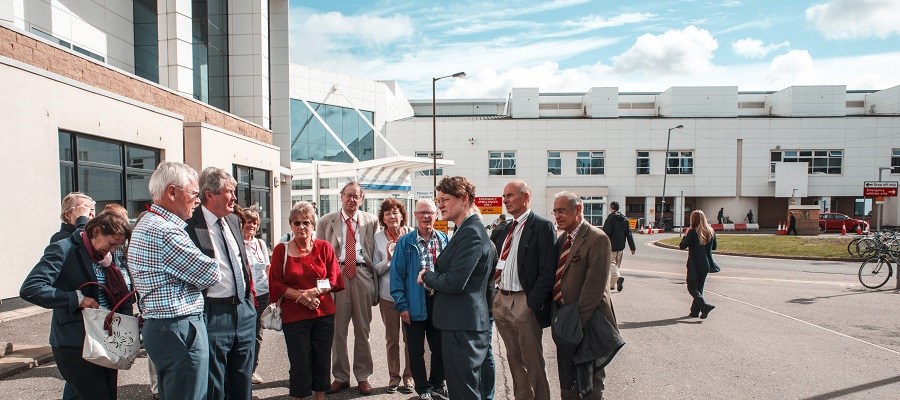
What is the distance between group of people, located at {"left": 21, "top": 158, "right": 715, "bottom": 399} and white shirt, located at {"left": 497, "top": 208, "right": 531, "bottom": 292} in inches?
0.5

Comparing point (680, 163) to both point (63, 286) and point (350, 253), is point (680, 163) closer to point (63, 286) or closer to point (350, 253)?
point (350, 253)

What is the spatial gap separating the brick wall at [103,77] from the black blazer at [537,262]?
856 cm

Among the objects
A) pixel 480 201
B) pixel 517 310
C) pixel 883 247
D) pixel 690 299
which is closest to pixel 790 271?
pixel 883 247

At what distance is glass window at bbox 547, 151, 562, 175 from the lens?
46.2m

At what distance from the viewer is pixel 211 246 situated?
311 centimetres

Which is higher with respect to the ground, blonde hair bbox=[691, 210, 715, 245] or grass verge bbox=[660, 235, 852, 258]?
blonde hair bbox=[691, 210, 715, 245]

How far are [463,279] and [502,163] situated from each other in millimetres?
43066

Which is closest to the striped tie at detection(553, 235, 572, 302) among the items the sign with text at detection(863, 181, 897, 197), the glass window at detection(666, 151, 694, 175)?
the sign with text at detection(863, 181, 897, 197)

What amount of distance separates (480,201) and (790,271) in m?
9.68

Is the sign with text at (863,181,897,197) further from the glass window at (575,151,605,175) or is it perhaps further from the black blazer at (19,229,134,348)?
→ the black blazer at (19,229,134,348)

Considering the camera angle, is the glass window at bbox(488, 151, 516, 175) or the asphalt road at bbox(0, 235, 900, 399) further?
the glass window at bbox(488, 151, 516, 175)

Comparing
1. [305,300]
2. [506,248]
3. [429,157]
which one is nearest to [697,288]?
[506,248]

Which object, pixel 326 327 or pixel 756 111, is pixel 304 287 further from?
pixel 756 111

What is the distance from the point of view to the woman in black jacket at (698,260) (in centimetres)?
814
